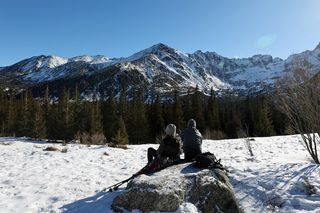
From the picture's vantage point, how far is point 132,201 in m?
7.14

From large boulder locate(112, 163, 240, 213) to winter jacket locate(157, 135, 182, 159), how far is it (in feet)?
5.47

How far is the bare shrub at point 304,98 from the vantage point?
12203 millimetres

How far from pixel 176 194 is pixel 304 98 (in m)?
8.04

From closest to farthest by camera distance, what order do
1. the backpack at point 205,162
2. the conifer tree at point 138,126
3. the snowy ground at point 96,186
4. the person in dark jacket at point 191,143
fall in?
the snowy ground at point 96,186
the backpack at point 205,162
the person in dark jacket at point 191,143
the conifer tree at point 138,126

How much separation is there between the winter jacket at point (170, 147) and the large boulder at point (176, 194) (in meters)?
1.67

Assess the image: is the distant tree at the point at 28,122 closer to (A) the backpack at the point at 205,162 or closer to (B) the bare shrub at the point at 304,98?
(B) the bare shrub at the point at 304,98

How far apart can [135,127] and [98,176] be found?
131 feet

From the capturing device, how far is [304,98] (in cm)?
1234

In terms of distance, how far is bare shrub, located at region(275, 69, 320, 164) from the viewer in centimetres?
1220

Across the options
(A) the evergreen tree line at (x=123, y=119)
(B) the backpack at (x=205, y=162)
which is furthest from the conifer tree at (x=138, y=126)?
(B) the backpack at (x=205, y=162)

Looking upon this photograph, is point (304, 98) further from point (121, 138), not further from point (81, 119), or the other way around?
point (81, 119)

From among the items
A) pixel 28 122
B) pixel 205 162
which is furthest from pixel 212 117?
pixel 205 162

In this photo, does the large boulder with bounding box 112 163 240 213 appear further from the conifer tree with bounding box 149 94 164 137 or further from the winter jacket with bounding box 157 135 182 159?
the conifer tree with bounding box 149 94 164 137

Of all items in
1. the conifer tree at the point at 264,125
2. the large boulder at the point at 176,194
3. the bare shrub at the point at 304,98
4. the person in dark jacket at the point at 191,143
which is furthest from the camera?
the conifer tree at the point at 264,125
